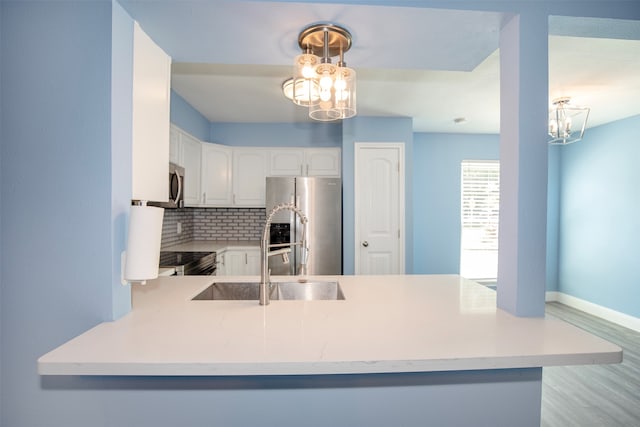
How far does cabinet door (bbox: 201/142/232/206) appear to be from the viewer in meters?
3.88

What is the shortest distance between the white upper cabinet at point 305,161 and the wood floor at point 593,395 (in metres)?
2.98

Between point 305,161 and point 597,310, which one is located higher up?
point 305,161

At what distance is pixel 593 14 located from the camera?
1.33 m

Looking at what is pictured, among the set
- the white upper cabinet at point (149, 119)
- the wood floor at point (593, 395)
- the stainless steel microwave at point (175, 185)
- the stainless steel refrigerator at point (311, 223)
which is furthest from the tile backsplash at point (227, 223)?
the wood floor at point (593, 395)

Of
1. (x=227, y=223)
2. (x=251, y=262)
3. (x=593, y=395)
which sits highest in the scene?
(x=227, y=223)

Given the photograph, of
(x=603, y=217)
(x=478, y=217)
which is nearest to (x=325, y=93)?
(x=478, y=217)

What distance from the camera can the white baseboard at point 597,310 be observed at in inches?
151

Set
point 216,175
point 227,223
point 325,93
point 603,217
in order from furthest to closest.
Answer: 1. point 227,223
2. point 603,217
3. point 216,175
4. point 325,93

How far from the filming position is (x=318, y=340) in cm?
101

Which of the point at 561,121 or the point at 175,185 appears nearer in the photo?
the point at 175,185

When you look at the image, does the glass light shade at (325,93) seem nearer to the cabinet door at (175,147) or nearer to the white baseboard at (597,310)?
the cabinet door at (175,147)

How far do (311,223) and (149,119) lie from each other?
2.41 meters

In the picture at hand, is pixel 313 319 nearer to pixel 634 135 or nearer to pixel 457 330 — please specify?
pixel 457 330

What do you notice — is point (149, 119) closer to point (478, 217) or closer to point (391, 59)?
point (391, 59)
